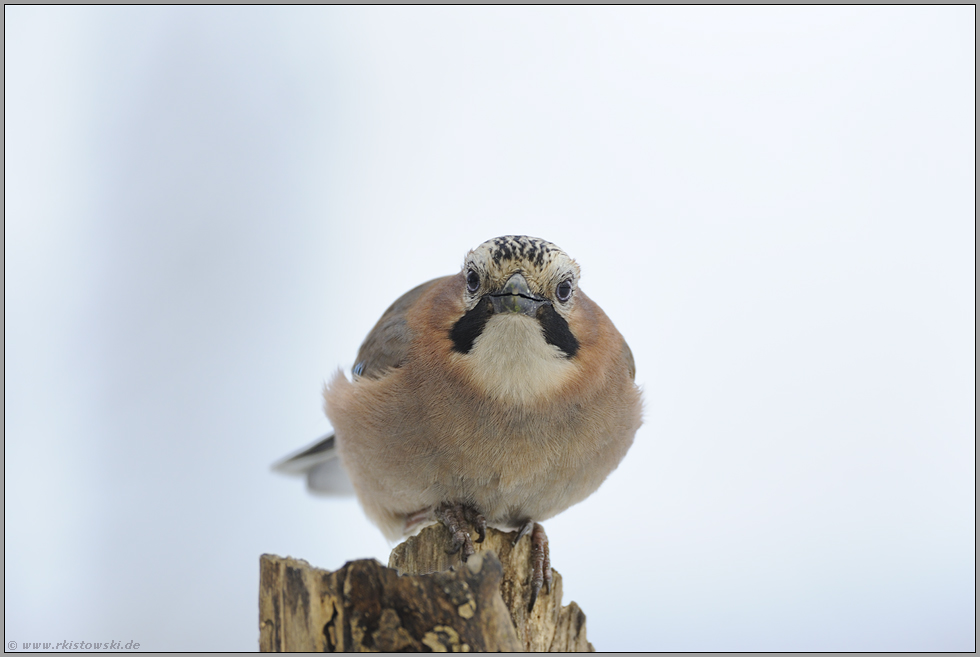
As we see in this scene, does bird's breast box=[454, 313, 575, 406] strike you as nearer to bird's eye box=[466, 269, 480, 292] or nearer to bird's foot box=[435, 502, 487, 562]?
bird's eye box=[466, 269, 480, 292]

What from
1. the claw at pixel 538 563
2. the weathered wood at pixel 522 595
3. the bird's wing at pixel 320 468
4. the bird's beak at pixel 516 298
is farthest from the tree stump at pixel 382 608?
the bird's wing at pixel 320 468

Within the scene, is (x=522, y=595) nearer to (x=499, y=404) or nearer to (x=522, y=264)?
(x=499, y=404)

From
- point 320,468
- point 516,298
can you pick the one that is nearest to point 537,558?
point 516,298

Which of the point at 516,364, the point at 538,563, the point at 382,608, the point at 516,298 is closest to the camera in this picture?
the point at 382,608

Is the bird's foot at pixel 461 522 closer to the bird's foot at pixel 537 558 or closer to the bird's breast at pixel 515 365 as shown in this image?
the bird's foot at pixel 537 558

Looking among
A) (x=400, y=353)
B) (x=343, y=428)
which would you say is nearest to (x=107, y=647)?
(x=343, y=428)
